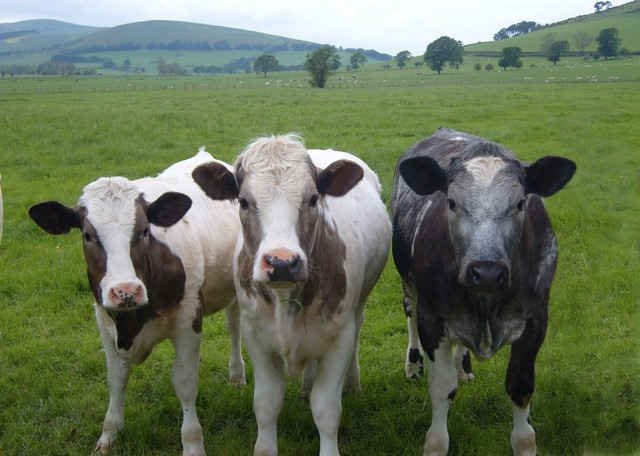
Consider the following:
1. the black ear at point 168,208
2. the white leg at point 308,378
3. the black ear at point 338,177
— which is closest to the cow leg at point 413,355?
the white leg at point 308,378

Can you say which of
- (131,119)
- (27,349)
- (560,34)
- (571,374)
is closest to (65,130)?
(131,119)

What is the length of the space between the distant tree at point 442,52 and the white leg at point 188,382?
3233 inches

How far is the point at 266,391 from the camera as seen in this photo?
4.42 metres

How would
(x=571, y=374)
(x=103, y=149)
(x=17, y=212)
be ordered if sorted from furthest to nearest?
(x=103, y=149), (x=17, y=212), (x=571, y=374)

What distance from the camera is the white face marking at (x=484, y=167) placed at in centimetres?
407

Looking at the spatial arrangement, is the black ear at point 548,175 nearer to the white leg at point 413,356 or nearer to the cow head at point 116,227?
the white leg at point 413,356

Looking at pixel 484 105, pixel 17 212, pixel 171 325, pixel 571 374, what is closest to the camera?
pixel 171 325

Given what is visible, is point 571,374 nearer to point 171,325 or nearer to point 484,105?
point 171,325

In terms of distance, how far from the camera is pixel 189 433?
4832 mm

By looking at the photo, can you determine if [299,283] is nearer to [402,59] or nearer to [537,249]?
[537,249]

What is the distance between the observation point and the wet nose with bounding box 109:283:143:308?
4.01m

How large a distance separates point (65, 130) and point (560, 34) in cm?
10777

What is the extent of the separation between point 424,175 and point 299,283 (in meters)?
1.26

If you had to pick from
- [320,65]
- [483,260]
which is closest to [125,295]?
[483,260]
